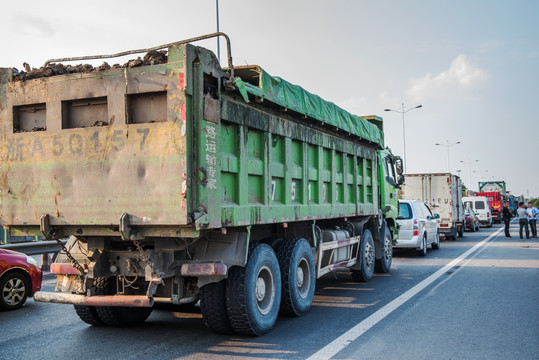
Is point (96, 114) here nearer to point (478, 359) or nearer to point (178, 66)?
point (178, 66)

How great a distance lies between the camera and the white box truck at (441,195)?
24062 mm

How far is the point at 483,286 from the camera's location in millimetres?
10023

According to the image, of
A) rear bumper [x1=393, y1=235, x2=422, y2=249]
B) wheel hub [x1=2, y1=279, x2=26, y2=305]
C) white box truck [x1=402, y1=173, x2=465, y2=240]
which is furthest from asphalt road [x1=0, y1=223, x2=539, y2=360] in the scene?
white box truck [x1=402, y1=173, x2=465, y2=240]

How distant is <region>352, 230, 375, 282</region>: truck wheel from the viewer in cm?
1068

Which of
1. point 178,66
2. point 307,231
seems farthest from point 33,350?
point 307,231

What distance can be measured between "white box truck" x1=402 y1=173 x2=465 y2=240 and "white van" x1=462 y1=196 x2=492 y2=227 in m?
11.4

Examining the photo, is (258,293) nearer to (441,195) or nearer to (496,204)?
(441,195)

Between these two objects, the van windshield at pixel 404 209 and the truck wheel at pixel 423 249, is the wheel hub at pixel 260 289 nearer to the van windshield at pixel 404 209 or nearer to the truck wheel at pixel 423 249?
the van windshield at pixel 404 209

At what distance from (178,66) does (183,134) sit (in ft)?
2.27

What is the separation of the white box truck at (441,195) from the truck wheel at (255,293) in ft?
61.5

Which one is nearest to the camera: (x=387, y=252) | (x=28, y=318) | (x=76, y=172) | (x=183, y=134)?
(x=183, y=134)

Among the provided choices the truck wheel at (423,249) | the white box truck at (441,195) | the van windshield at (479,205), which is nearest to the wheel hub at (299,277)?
the truck wheel at (423,249)

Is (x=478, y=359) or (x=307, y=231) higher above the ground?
(x=307, y=231)

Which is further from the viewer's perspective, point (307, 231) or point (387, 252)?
point (387, 252)
